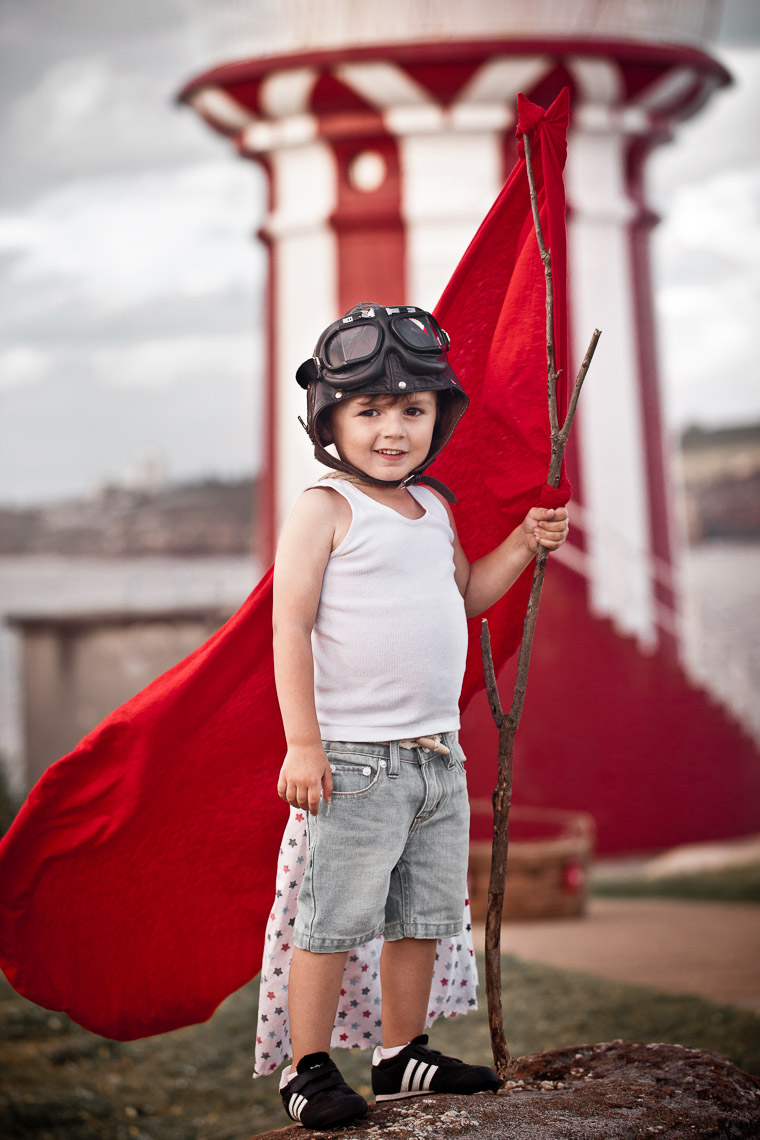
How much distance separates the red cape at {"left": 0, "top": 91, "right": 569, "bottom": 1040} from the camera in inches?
94.9

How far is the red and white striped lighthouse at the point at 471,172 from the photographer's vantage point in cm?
615

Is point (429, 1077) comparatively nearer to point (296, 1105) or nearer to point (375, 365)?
point (296, 1105)

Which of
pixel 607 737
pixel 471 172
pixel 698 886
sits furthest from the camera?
pixel 607 737

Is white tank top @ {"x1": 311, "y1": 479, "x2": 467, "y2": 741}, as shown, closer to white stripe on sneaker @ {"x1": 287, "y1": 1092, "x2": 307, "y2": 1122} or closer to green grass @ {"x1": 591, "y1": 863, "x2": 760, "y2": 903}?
white stripe on sneaker @ {"x1": 287, "y1": 1092, "x2": 307, "y2": 1122}

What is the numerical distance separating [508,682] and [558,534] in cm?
384

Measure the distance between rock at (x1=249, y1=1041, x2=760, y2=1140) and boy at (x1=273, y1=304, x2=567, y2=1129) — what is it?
0.23 ft

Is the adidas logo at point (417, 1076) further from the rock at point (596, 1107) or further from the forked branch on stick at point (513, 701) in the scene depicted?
the forked branch on stick at point (513, 701)

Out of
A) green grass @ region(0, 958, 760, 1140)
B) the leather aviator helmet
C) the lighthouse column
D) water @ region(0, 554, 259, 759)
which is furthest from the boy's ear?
water @ region(0, 554, 259, 759)

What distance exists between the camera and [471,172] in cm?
636

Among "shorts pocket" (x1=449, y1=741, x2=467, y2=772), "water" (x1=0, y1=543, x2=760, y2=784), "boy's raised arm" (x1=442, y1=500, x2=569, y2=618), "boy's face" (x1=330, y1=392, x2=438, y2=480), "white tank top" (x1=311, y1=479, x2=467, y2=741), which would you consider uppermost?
"water" (x1=0, y1=543, x2=760, y2=784)

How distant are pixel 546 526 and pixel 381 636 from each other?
1.22 feet

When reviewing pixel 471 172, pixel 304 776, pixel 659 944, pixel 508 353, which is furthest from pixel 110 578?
pixel 304 776

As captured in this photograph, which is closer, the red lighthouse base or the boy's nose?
the boy's nose

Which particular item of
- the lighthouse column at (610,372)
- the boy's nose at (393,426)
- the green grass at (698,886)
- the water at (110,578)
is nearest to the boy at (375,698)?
the boy's nose at (393,426)
